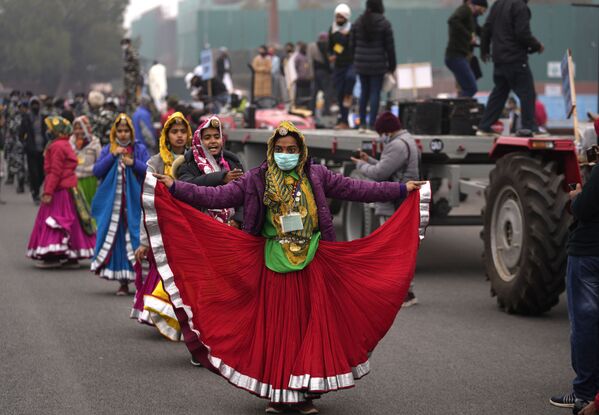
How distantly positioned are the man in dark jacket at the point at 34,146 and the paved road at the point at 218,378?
12150 millimetres

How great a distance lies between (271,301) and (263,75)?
20.5 meters

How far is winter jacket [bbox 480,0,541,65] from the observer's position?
1399cm

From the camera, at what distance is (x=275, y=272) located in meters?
8.02

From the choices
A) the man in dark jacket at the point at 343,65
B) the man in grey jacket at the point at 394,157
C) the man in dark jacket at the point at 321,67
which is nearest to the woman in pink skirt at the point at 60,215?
the man in dark jacket at the point at 343,65

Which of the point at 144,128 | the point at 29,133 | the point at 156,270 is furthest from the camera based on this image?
the point at 29,133

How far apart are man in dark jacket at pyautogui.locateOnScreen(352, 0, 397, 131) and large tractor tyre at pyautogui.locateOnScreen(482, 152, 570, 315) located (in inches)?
192

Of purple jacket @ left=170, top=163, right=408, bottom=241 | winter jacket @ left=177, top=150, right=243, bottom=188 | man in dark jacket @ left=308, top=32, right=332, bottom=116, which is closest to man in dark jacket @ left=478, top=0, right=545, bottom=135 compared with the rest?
winter jacket @ left=177, top=150, right=243, bottom=188

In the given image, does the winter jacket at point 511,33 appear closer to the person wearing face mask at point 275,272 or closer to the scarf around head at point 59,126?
the scarf around head at point 59,126

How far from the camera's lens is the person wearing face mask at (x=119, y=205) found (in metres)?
12.9

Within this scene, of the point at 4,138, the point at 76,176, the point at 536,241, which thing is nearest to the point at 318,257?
the point at 536,241

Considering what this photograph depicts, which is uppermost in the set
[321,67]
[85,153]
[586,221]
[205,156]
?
[321,67]

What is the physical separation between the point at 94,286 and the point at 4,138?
18.6m

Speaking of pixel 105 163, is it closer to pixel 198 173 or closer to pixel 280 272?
pixel 198 173

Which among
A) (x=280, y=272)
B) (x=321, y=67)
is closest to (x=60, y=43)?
(x=321, y=67)
